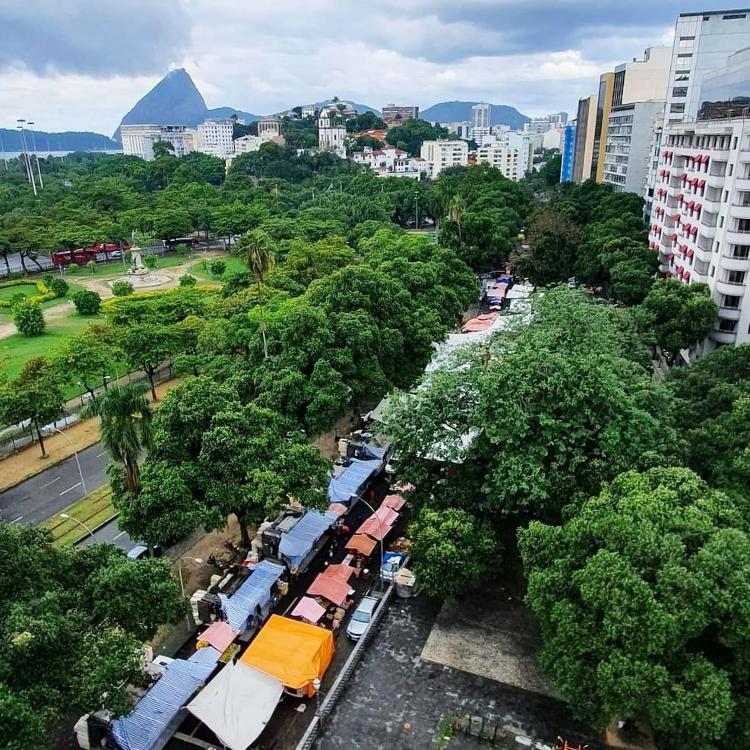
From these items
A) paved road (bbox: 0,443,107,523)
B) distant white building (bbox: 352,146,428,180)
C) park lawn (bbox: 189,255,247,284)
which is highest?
distant white building (bbox: 352,146,428,180)

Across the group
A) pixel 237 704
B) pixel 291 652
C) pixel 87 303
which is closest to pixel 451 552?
pixel 291 652

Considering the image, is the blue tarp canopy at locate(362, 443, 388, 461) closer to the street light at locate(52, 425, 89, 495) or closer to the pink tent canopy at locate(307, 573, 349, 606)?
the pink tent canopy at locate(307, 573, 349, 606)

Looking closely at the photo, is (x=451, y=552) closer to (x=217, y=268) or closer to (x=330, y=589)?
(x=330, y=589)

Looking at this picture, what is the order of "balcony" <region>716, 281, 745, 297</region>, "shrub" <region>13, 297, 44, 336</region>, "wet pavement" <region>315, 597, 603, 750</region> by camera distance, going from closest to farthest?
"wet pavement" <region>315, 597, 603, 750</region> < "balcony" <region>716, 281, 745, 297</region> < "shrub" <region>13, 297, 44, 336</region>

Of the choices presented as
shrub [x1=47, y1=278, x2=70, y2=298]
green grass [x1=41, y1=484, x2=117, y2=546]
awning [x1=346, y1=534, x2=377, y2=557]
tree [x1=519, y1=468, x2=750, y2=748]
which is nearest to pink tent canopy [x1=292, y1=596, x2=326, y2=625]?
awning [x1=346, y1=534, x2=377, y2=557]

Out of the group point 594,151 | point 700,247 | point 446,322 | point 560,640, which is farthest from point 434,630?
point 594,151

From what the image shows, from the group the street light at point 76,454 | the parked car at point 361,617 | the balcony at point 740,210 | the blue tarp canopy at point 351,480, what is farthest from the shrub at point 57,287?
the balcony at point 740,210
